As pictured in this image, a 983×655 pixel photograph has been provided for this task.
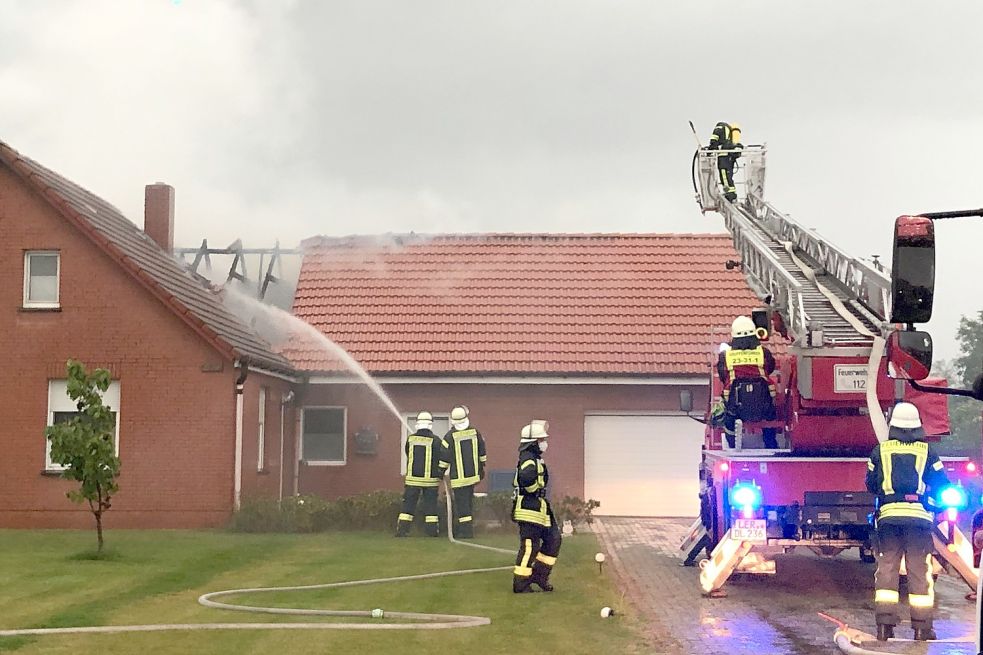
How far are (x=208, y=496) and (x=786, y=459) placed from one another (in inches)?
399

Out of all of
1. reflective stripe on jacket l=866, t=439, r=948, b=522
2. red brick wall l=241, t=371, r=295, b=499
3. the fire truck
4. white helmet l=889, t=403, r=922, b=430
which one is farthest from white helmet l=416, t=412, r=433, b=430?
white helmet l=889, t=403, r=922, b=430

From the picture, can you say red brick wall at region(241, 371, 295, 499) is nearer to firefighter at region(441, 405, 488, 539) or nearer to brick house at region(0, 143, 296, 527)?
brick house at region(0, 143, 296, 527)

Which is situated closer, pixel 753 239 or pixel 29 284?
pixel 753 239

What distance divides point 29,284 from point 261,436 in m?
4.62

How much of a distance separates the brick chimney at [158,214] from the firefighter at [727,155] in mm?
12453

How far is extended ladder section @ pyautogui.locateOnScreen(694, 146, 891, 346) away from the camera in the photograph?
37.2 feet

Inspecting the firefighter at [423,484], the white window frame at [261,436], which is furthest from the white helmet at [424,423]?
the white window frame at [261,436]

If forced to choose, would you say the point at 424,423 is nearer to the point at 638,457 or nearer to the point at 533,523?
the point at 638,457

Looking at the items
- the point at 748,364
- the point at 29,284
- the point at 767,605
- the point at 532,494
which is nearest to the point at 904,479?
the point at 767,605

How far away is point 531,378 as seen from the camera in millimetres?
21891

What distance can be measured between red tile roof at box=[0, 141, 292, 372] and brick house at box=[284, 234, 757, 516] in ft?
6.18

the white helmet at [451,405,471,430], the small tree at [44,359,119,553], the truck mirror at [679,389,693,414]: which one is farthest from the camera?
the white helmet at [451,405,471,430]

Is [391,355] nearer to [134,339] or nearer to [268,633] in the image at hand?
[134,339]

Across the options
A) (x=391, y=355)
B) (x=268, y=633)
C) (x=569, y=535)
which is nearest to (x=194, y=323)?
(x=391, y=355)
